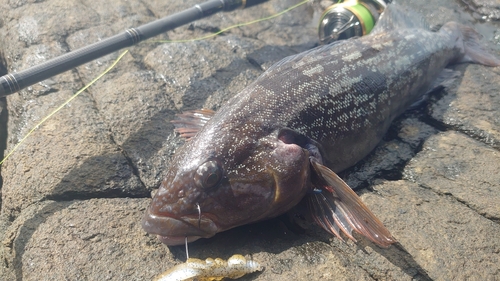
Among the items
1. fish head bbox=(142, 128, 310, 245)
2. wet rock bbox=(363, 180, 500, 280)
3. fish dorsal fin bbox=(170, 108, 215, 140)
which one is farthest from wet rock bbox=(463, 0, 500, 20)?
fish head bbox=(142, 128, 310, 245)

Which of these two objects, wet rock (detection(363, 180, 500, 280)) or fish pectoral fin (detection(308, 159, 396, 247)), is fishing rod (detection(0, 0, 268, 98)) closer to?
fish pectoral fin (detection(308, 159, 396, 247))

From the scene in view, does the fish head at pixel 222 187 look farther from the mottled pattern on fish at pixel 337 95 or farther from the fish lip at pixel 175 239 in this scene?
the mottled pattern on fish at pixel 337 95

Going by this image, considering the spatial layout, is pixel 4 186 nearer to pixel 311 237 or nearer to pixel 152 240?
pixel 152 240

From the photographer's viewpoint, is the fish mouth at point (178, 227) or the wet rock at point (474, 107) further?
the wet rock at point (474, 107)

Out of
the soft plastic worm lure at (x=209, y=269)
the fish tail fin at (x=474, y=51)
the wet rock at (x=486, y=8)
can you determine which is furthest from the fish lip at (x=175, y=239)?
the wet rock at (x=486, y=8)

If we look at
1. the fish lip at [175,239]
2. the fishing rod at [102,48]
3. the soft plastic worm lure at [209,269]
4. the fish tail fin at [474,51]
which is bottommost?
the fish tail fin at [474,51]

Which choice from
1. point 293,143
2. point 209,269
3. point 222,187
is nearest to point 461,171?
point 293,143

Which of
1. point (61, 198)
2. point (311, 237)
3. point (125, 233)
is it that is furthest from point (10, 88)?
point (311, 237)
